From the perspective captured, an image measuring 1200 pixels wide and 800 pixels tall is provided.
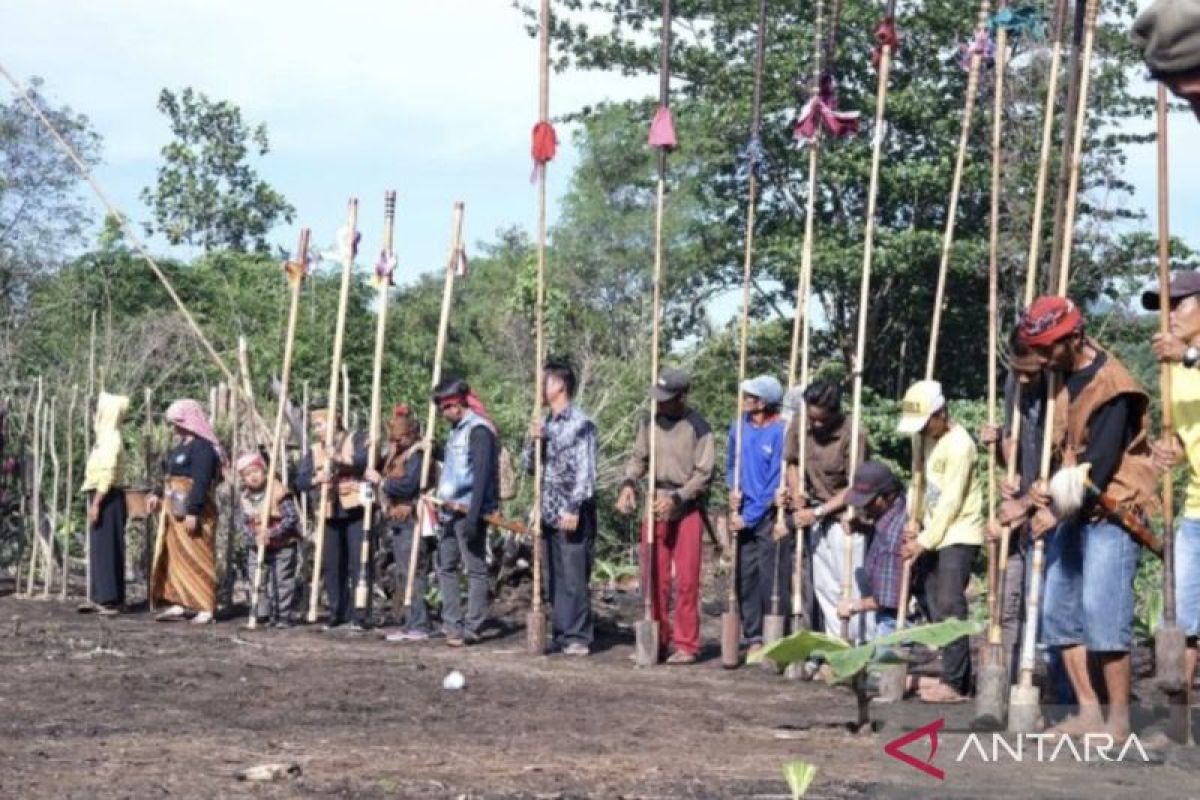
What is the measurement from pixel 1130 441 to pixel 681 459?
4533 mm

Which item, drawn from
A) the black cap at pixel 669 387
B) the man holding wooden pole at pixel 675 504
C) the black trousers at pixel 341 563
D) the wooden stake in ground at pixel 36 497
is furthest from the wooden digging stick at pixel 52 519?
the black cap at pixel 669 387

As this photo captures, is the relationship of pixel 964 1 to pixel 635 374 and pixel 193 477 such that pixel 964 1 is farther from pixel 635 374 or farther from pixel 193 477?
pixel 193 477

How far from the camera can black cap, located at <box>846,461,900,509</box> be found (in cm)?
1036

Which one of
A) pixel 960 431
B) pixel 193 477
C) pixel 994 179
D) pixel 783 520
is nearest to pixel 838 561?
pixel 783 520

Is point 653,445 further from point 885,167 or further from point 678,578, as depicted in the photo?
point 885,167

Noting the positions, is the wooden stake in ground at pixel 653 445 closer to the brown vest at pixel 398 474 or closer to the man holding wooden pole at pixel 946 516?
the brown vest at pixel 398 474

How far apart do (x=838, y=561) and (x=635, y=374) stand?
11.2m

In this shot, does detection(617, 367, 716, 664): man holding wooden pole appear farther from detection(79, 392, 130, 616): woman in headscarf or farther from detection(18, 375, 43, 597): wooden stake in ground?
detection(18, 375, 43, 597): wooden stake in ground

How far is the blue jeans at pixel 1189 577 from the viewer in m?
8.28

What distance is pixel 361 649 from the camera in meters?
12.4

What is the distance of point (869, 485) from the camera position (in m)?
10.4

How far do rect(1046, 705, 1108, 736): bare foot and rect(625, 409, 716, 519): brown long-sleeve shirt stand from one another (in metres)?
4.22

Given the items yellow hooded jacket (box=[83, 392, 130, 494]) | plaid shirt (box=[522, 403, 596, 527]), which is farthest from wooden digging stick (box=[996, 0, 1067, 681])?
yellow hooded jacket (box=[83, 392, 130, 494])

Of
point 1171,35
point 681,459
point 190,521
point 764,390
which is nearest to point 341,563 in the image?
point 190,521
